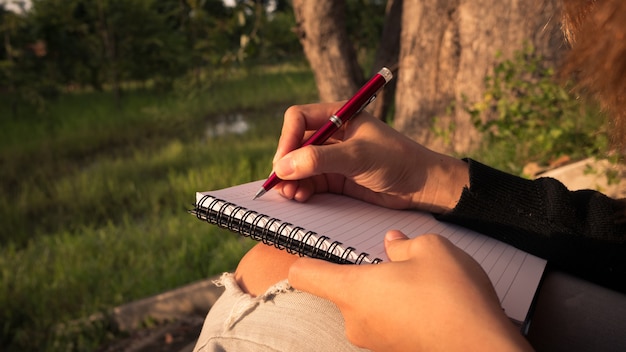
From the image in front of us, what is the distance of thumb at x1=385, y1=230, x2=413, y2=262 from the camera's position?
33.6 inches

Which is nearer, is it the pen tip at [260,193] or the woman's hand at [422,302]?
the woman's hand at [422,302]

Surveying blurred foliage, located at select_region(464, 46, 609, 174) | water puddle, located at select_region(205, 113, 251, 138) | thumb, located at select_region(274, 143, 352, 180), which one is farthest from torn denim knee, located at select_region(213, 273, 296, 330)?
water puddle, located at select_region(205, 113, 251, 138)

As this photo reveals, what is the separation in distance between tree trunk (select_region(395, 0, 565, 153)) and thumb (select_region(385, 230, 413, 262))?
2.63m

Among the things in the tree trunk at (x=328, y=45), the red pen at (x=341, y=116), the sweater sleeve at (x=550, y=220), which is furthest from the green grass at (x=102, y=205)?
the sweater sleeve at (x=550, y=220)

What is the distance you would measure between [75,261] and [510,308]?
2.60 metres

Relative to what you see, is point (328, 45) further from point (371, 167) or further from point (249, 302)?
point (249, 302)

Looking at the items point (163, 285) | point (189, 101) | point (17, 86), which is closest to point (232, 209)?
point (163, 285)

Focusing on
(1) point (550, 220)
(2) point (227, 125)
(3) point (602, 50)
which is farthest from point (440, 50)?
(2) point (227, 125)

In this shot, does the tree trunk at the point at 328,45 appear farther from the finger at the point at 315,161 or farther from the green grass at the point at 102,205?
the finger at the point at 315,161

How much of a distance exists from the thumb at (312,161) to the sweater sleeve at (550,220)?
11.1 inches

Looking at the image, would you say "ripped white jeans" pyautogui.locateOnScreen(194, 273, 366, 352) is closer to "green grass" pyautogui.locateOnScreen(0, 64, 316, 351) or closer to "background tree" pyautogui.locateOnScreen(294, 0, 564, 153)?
"green grass" pyautogui.locateOnScreen(0, 64, 316, 351)

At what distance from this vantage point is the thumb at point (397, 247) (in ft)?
2.80

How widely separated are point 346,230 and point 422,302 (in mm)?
312

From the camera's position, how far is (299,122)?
1266 mm
